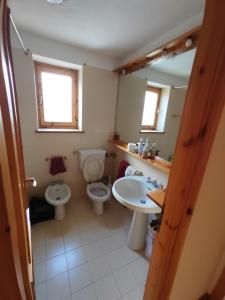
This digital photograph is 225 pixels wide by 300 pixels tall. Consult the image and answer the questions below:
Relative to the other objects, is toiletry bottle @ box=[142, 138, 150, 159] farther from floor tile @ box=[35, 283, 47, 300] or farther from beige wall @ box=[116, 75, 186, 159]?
floor tile @ box=[35, 283, 47, 300]

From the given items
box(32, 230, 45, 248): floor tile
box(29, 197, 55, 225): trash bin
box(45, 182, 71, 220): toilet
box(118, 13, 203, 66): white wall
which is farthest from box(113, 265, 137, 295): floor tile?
box(118, 13, 203, 66): white wall

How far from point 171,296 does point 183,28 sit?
2.02 metres

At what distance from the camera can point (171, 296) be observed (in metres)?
0.81

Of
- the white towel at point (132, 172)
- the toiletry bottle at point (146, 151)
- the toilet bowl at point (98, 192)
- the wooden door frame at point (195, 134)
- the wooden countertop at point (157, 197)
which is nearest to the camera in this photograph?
the wooden door frame at point (195, 134)

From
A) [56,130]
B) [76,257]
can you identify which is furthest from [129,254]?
[56,130]

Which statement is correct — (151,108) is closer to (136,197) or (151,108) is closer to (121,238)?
(136,197)

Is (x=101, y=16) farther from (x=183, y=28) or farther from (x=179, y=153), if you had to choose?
(x=179, y=153)

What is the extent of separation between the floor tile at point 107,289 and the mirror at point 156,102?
1.32 m

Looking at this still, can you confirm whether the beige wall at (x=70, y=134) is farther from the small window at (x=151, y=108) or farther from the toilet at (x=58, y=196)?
the small window at (x=151, y=108)

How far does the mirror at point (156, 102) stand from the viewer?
1.45 m

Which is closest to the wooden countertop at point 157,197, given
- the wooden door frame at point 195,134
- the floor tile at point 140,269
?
the wooden door frame at point 195,134

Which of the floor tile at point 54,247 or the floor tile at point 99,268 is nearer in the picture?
the floor tile at point 99,268

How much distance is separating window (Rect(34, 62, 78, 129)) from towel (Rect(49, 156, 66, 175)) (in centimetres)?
50

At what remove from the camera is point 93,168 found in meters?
2.33
